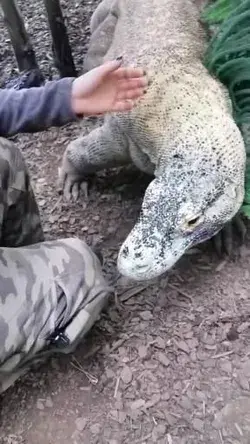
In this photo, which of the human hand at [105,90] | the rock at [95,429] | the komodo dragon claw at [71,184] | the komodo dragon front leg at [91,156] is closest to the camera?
the human hand at [105,90]

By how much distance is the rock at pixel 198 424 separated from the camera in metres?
1.98

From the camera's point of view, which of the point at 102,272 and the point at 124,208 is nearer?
the point at 102,272

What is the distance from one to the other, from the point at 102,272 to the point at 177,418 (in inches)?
20.7

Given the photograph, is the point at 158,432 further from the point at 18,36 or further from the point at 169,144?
the point at 18,36

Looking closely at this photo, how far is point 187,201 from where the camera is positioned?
2062 mm

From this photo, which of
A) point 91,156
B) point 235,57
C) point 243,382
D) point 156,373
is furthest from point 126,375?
point 235,57

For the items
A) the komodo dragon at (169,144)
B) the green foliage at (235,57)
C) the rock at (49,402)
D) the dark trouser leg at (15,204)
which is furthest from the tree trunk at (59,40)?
the rock at (49,402)

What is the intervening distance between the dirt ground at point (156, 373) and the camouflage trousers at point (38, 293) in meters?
0.09

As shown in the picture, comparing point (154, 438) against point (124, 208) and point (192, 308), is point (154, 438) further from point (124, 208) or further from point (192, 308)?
point (124, 208)

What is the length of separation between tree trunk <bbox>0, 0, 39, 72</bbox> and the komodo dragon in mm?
382

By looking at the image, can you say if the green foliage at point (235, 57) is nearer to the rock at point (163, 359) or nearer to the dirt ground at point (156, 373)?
the dirt ground at point (156, 373)

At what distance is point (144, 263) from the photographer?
2078mm

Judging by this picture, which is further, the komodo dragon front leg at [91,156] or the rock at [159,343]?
the komodo dragon front leg at [91,156]

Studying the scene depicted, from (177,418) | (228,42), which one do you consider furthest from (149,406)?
(228,42)
